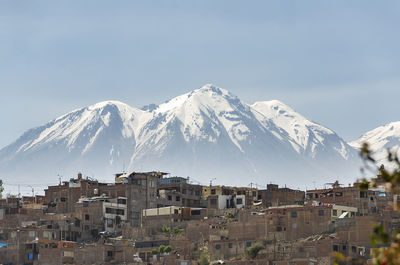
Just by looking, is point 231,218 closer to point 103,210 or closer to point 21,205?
point 103,210

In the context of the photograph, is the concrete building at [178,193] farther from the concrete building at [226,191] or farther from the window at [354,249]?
the window at [354,249]

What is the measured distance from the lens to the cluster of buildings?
75500 millimetres

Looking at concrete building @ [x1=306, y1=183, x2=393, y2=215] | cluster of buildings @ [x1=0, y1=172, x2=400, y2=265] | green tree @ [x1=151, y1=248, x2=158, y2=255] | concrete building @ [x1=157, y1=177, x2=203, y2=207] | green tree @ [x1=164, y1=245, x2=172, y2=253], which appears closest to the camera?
cluster of buildings @ [x1=0, y1=172, x2=400, y2=265]

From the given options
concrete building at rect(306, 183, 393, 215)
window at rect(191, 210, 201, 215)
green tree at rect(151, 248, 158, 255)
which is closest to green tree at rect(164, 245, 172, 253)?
green tree at rect(151, 248, 158, 255)

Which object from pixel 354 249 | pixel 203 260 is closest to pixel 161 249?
pixel 203 260

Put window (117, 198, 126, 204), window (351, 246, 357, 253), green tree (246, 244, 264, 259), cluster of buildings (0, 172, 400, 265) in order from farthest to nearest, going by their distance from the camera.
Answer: window (117, 198, 126, 204), green tree (246, 244, 264, 259), cluster of buildings (0, 172, 400, 265), window (351, 246, 357, 253)

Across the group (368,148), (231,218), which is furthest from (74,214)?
(368,148)

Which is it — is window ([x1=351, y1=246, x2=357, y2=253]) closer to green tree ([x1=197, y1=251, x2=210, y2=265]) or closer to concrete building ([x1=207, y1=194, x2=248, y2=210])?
green tree ([x1=197, y1=251, x2=210, y2=265])

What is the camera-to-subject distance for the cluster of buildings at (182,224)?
75.5 meters

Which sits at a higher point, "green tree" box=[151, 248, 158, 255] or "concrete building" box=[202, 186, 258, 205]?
"concrete building" box=[202, 186, 258, 205]

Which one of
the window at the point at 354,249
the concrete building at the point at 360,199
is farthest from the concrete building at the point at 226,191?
the window at the point at 354,249

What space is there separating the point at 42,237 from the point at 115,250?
1166 centimetres

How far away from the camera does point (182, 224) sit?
89812 mm

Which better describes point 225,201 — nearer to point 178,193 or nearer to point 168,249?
point 178,193
